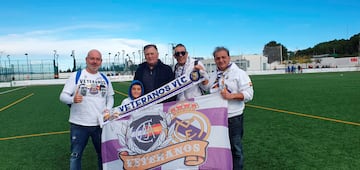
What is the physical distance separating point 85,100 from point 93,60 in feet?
1.58

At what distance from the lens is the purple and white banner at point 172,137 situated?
11.6 ft

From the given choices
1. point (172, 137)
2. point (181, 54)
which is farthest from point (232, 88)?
point (172, 137)

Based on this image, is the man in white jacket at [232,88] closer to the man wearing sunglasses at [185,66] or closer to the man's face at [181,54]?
the man wearing sunglasses at [185,66]

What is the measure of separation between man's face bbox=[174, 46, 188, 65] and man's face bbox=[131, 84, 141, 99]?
0.62m

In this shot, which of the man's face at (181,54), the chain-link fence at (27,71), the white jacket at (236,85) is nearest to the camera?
the white jacket at (236,85)

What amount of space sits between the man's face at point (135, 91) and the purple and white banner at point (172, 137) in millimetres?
205

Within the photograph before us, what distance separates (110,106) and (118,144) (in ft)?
1.59

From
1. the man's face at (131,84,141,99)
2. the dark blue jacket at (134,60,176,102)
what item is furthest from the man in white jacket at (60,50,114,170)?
the dark blue jacket at (134,60,176,102)

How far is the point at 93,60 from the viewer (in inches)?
140

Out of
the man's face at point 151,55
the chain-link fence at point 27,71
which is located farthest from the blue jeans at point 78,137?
the chain-link fence at point 27,71

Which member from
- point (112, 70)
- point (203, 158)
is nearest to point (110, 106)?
→ point (203, 158)

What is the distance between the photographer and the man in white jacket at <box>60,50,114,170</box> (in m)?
3.53

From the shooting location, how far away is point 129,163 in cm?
367

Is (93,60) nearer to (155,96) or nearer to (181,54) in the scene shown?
(155,96)
